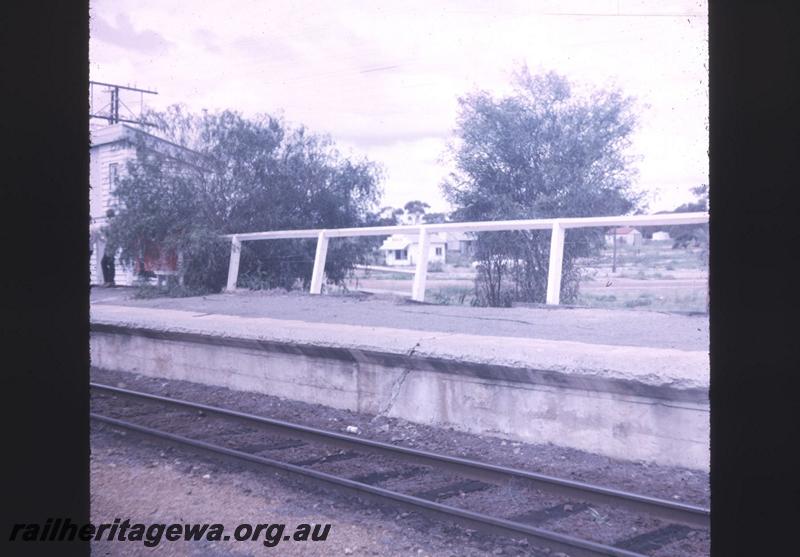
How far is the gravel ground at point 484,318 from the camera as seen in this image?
736 centimetres

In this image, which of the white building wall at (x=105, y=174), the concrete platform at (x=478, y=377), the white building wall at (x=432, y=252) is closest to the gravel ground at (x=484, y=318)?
the concrete platform at (x=478, y=377)

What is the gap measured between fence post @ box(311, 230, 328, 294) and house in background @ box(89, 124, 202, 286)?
187 inches

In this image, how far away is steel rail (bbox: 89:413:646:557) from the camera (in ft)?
12.5

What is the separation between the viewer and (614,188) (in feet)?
41.4

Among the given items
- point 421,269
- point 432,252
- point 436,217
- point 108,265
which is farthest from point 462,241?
point 108,265

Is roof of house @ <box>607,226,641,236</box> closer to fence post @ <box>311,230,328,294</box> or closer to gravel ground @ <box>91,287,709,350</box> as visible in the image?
gravel ground @ <box>91,287,709,350</box>

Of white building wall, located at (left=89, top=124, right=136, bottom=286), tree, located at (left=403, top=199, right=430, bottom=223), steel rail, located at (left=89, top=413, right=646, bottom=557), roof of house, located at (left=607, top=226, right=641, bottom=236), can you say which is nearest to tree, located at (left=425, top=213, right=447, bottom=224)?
tree, located at (left=403, top=199, right=430, bottom=223)

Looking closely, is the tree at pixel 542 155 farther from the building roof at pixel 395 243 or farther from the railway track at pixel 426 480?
Result: the railway track at pixel 426 480

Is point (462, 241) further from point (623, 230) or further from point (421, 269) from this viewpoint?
point (623, 230)

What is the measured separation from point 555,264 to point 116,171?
1379 cm

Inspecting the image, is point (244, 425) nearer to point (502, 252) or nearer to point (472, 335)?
point (472, 335)

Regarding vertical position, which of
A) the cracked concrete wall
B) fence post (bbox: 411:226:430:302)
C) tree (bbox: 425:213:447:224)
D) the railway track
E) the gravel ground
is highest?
tree (bbox: 425:213:447:224)

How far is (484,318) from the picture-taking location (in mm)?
9227

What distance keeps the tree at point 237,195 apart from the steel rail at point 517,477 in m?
8.05
